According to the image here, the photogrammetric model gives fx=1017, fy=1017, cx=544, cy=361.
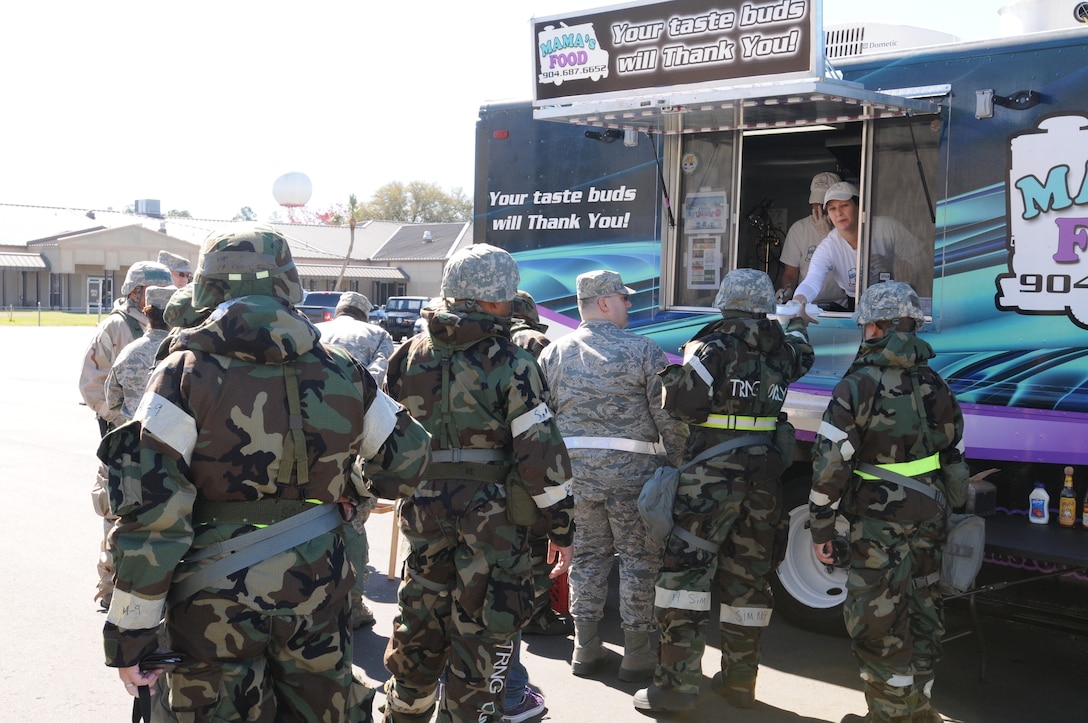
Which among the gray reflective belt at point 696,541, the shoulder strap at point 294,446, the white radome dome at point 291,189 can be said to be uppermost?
the white radome dome at point 291,189

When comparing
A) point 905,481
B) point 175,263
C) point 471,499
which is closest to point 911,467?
point 905,481

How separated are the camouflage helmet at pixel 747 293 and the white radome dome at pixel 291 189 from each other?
41154 mm

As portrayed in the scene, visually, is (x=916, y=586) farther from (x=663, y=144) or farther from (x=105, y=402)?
(x=105, y=402)

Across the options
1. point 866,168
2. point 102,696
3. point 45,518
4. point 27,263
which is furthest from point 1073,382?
point 27,263

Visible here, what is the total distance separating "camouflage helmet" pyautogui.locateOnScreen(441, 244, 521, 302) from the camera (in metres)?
4.21

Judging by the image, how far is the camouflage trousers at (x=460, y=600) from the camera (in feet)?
13.3

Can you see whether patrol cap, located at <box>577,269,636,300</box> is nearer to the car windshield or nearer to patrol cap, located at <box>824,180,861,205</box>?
patrol cap, located at <box>824,180,861,205</box>

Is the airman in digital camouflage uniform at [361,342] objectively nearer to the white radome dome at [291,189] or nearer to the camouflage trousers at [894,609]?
the camouflage trousers at [894,609]

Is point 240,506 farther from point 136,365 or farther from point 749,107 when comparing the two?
point 749,107

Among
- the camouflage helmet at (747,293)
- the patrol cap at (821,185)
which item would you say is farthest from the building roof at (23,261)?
→ the camouflage helmet at (747,293)

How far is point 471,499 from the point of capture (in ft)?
13.4

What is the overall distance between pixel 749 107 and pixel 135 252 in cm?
5816

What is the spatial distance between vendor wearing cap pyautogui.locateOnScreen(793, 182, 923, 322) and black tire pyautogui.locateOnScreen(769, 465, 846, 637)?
1157 mm

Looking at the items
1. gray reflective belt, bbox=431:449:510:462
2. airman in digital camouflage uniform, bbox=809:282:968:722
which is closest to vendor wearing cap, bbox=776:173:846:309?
airman in digital camouflage uniform, bbox=809:282:968:722
